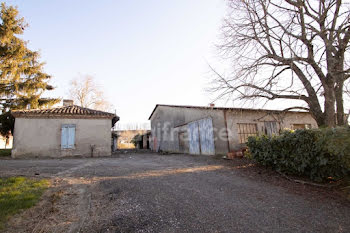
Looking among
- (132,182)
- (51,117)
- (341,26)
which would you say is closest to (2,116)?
(51,117)

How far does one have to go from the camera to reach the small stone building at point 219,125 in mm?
11188

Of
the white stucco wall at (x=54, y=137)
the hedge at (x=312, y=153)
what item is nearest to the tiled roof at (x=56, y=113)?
the white stucco wall at (x=54, y=137)

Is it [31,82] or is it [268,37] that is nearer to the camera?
[268,37]

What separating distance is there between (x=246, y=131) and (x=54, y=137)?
42.9ft

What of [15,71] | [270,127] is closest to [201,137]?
[270,127]

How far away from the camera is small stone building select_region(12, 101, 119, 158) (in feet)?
39.3

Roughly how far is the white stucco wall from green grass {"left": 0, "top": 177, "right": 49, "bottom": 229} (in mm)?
8094

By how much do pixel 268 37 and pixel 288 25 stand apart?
790 millimetres

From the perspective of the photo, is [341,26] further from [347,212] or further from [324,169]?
[347,212]

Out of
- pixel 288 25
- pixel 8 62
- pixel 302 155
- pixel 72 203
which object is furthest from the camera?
pixel 8 62

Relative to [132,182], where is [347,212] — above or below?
below

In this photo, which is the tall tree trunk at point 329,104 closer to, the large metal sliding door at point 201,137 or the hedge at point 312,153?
the hedge at point 312,153

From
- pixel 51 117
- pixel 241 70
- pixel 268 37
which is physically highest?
pixel 268 37

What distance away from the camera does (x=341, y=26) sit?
239 inches
